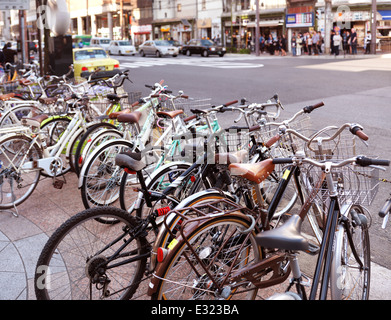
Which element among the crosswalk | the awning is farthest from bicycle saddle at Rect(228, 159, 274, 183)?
the awning

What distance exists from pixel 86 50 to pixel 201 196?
16.6 m

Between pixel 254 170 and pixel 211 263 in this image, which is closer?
pixel 211 263

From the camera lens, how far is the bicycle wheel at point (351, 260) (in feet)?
7.63

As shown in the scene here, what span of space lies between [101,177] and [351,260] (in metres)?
2.70

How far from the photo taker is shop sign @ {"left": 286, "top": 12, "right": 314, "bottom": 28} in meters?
37.4

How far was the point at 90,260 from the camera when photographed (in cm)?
277

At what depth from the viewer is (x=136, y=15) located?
65500 millimetres

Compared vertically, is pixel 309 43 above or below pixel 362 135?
above

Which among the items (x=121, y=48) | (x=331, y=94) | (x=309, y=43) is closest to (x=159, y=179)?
(x=331, y=94)

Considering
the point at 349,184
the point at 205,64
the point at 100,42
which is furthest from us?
the point at 100,42

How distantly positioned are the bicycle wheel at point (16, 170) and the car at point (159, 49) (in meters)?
31.5

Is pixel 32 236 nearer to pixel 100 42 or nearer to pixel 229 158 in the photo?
pixel 229 158
